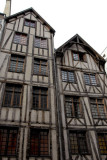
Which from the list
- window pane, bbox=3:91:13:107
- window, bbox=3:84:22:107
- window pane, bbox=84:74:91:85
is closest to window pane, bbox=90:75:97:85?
window pane, bbox=84:74:91:85

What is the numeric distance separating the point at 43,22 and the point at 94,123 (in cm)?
1148

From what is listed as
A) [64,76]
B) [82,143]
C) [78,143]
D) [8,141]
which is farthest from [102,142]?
[8,141]

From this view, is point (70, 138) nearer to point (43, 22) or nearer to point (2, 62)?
point (2, 62)

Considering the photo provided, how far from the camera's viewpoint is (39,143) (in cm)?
823

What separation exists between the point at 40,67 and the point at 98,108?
603 centimetres

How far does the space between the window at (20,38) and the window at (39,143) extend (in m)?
8.05

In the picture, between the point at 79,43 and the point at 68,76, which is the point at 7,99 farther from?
the point at 79,43

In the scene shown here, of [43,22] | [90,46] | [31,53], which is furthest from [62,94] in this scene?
[43,22]

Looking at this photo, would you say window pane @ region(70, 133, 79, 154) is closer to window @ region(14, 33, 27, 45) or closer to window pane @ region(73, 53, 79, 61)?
window pane @ region(73, 53, 79, 61)

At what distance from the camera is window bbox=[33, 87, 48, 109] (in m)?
9.54

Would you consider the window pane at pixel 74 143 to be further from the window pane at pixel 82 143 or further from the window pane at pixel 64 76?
the window pane at pixel 64 76

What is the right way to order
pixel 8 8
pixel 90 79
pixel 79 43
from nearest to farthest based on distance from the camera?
pixel 90 79 < pixel 79 43 < pixel 8 8

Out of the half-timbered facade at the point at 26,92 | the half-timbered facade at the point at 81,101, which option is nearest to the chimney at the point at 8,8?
the half-timbered facade at the point at 26,92

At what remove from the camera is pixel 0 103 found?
28.2ft
